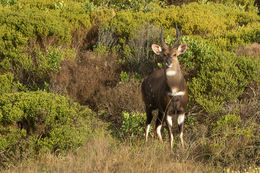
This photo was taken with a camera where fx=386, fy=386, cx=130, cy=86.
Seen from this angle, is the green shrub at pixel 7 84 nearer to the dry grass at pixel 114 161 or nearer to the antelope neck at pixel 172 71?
the dry grass at pixel 114 161

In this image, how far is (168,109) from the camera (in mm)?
7027

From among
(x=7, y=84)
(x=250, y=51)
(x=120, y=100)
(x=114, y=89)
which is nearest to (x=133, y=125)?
(x=120, y=100)

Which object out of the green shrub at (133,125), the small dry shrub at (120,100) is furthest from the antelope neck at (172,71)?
the small dry shrub at (120,100)

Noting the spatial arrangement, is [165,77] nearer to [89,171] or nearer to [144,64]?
[89,171]

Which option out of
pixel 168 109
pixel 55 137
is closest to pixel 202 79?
pixel 168 109

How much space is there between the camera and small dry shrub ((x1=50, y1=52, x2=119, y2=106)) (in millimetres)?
10086

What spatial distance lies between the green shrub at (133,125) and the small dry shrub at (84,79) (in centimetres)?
181

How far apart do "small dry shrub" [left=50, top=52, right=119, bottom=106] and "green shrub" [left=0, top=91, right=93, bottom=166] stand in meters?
2.40

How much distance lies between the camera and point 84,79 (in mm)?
10164

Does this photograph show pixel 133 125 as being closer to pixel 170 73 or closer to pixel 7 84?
pixel 170 73

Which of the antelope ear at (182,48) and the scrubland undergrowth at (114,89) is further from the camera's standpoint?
the antelope ear at (182,48)

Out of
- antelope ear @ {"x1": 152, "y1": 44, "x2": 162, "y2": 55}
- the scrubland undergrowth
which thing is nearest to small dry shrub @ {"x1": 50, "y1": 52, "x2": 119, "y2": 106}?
the scrubland undergrowth

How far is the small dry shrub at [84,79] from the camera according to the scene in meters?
10.1

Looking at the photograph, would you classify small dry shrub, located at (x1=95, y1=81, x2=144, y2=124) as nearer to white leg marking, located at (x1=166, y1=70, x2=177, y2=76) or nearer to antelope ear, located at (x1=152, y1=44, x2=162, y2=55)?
antelope ear, located at (x1=152, y1=44, x2=162, y2=55)
